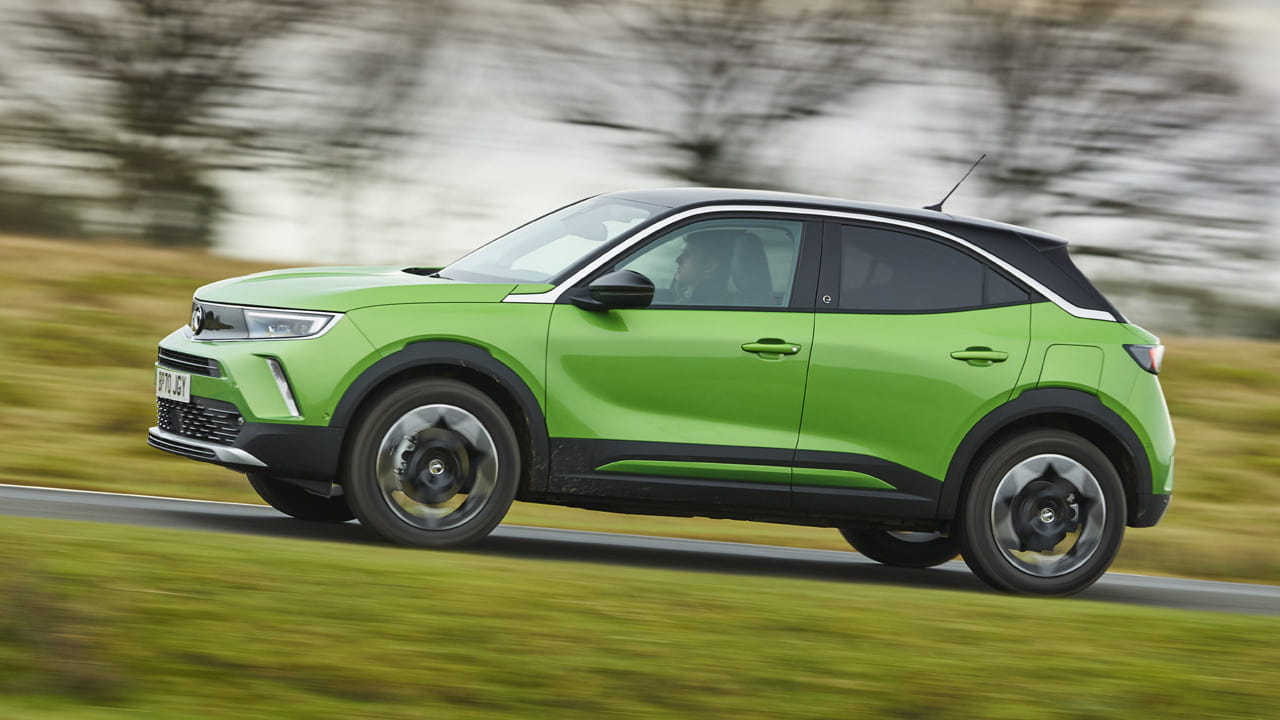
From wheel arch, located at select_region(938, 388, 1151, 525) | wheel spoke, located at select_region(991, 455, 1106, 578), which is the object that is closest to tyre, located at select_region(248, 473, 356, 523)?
wheel arch, located at select_region(938, 388, 1151, 525)

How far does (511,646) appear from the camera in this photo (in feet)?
20.5

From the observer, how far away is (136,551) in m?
6.93

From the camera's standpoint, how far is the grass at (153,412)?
458 inches

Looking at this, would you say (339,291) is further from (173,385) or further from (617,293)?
(617,293)

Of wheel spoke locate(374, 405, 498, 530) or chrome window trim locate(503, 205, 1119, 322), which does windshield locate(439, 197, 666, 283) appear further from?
wheel spoke locate(374, 405, 498, 530)

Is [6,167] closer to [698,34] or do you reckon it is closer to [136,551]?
[698,34]

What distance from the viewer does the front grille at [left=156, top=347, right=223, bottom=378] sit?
7.89 m

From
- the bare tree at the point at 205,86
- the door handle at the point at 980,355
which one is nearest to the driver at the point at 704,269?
the door handle at the point at 980,355

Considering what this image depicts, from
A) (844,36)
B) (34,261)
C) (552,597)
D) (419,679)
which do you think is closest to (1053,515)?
(552,597)

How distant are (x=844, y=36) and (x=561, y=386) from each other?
29.1ft

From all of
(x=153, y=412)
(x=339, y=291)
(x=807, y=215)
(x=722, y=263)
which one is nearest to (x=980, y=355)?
(x=807, y=215)

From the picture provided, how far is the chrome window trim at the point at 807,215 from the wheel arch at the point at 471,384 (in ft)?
1.12

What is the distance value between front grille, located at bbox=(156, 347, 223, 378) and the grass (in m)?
2.85

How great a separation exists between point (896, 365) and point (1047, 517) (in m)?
1.11
